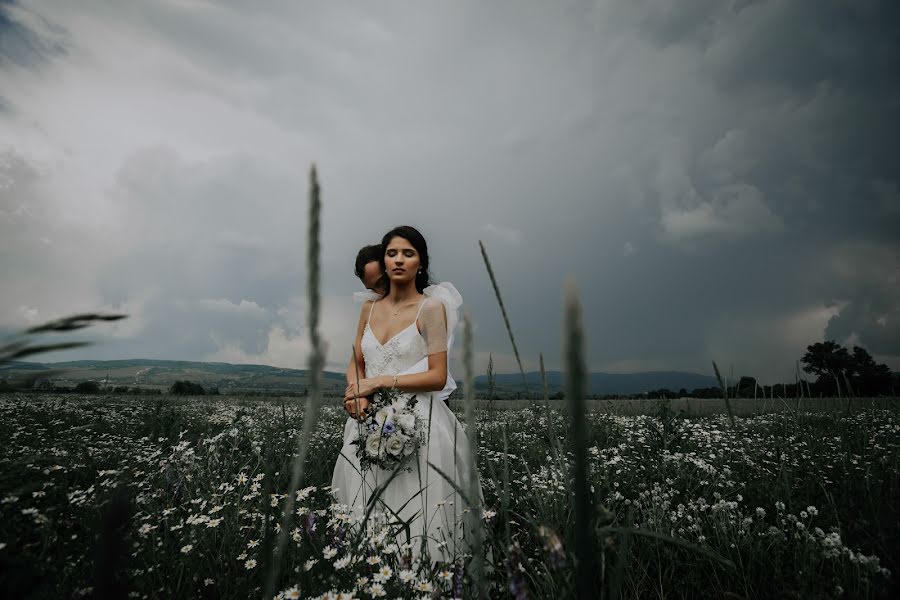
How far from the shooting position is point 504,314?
1.12 metres

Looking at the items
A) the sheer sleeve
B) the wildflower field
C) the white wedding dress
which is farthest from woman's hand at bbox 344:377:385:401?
the wildflower field

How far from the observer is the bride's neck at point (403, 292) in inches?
197

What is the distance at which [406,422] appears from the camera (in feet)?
10.5

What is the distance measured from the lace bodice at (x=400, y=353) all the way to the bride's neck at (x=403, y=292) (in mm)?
568

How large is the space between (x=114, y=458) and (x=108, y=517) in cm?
553

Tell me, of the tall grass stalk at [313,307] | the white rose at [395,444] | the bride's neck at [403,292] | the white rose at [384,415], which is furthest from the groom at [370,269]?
the tall grass stalk at [313,307]

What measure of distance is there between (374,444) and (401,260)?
2.24 metres

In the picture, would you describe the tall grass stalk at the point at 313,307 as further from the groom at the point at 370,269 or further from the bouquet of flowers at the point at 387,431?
the groom at the point at 370,269

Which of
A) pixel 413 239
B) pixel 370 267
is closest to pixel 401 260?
pixel 413 239

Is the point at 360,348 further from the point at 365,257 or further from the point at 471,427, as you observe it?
the point at 471,427

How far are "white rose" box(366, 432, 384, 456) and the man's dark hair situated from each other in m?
4.27

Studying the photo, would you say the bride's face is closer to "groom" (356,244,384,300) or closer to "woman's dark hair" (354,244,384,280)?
"groom" (356,244,384,300)

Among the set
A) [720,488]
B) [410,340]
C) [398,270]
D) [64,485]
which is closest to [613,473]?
[720,488]

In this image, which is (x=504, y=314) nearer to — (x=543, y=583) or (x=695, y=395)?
(x=543, y=583)
